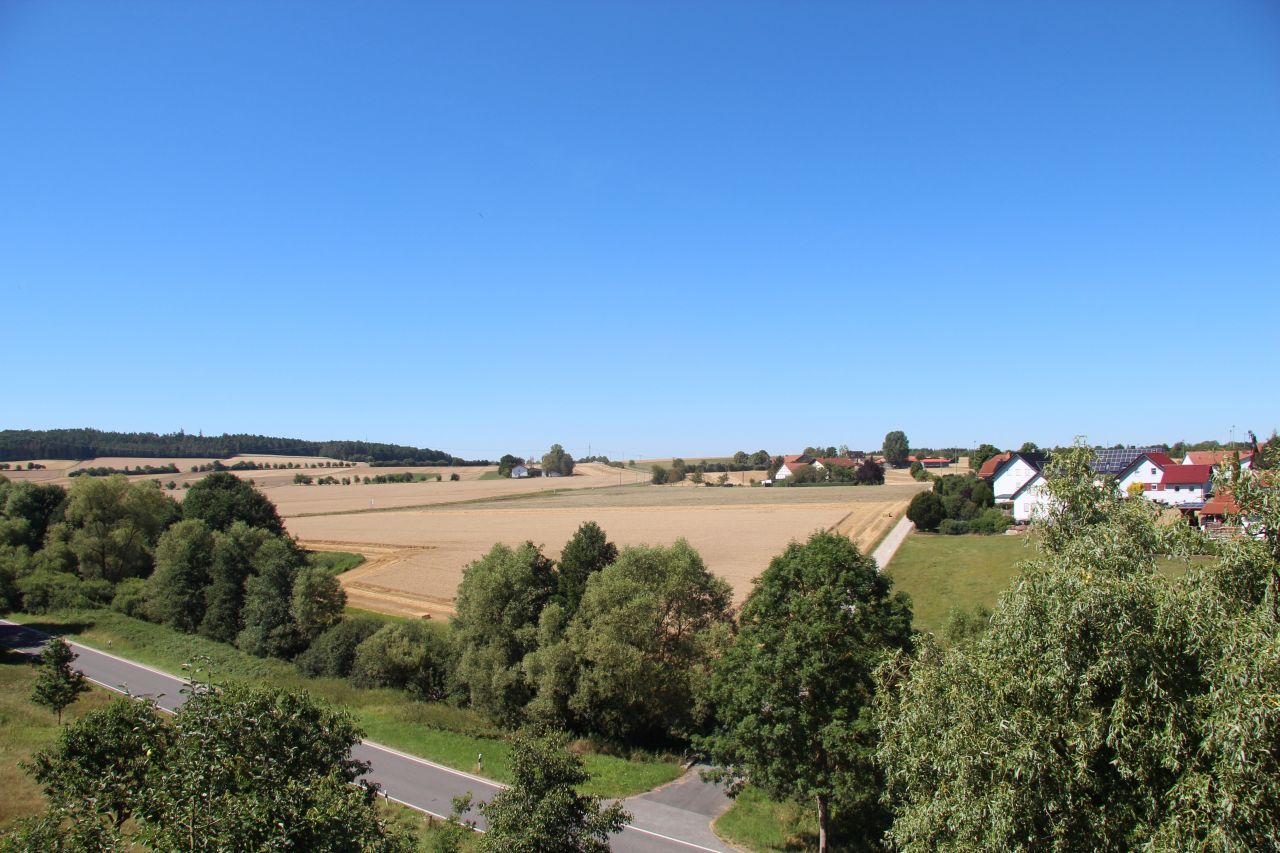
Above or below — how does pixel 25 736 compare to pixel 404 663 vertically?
below

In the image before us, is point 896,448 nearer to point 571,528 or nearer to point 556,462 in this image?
point 556,462

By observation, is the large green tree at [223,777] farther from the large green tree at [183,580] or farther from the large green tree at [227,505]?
the large green tree at [227,505]

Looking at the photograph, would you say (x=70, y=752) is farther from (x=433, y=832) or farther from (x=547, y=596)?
(x=547, y=596)

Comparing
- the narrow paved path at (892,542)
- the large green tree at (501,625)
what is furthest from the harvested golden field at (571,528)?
the large green tree at (501,625)

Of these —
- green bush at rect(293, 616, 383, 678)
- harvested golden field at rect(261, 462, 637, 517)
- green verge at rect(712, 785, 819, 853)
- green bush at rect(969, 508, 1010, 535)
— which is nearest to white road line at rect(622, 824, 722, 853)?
green verge at rect(712, 785, 819, 853)

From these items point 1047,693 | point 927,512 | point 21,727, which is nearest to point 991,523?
point 927,512

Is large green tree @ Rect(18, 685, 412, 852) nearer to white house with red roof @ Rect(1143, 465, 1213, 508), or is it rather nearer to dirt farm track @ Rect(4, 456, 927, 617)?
dirt farm track @ Rect(4, 456, 927, 617)
